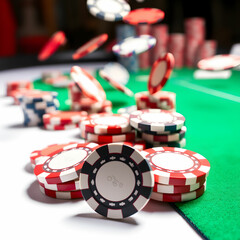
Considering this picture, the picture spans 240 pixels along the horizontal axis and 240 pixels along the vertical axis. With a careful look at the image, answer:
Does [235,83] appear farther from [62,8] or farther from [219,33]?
[62,8]

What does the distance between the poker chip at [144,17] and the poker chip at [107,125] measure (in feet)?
2.58

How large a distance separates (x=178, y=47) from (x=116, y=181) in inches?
178

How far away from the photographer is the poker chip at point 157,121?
1.55m

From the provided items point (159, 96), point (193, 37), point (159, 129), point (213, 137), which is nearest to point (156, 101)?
point (159, 96)

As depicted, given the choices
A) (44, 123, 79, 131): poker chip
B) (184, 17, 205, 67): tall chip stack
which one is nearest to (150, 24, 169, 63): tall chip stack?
(184, 17, 205, 67): tall chip stack

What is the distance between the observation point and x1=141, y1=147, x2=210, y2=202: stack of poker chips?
1186 millimetres

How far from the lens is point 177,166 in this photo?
1293 millimetres

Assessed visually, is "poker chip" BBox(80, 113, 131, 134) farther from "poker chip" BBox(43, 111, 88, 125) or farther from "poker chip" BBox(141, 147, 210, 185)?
"poker chip" BBox(43, 111, 88, 125)

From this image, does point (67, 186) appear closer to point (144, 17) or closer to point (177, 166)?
point (177, 166)

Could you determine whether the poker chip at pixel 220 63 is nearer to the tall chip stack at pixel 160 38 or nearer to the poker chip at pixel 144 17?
the poker chip at pixel 144 17

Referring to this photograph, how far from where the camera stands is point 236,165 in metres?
1.57

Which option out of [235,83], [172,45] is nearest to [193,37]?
[172,45]

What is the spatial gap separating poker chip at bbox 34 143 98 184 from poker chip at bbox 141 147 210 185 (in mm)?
293

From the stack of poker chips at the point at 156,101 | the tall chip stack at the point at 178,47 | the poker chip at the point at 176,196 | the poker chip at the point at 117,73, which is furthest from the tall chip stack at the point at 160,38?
the poker chip at the point at 176,196
